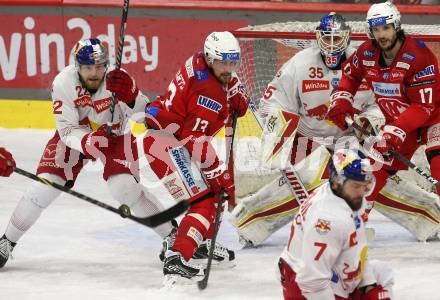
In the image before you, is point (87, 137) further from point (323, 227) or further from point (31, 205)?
point (323, 227)

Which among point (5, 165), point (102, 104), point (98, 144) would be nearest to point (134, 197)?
point (98, 144)

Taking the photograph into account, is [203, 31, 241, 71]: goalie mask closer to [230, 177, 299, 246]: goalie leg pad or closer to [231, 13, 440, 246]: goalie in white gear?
[231, 13, 440, 246]: goalie in white gear

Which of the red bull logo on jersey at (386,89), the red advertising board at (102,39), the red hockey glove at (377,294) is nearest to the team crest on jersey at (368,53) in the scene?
the red bull logo on jersey at (386,89)

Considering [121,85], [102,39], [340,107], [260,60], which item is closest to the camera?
[121,85]

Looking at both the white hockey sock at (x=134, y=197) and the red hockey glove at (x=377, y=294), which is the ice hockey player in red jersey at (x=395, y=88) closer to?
the white hockey sock at (x=134, y=197)

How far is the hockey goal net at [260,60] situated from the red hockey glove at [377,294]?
231 cm

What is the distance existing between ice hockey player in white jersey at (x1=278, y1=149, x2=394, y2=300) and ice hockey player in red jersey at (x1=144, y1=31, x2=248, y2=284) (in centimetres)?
111

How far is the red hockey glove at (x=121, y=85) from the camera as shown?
5348 millimetres

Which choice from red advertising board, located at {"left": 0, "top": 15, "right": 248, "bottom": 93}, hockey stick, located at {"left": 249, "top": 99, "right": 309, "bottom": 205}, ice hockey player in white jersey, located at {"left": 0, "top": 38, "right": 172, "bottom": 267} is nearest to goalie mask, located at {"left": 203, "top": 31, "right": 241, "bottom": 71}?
ice hockey player in white jersey, located at {"left": 0, "top": 38, "right": 172, "bottom": 267}

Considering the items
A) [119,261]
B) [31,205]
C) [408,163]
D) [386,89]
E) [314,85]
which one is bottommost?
[119,261]

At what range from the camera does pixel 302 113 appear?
600 cm

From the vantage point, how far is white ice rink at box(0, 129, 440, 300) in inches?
199

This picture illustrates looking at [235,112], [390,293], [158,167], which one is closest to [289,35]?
[235,112]

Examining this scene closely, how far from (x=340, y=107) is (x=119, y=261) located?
1.34m
